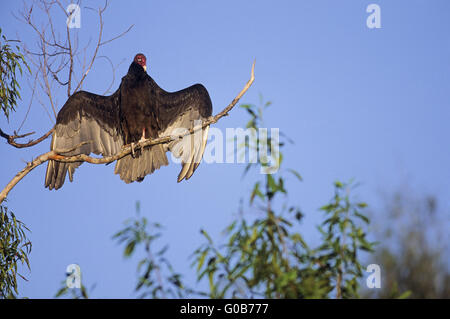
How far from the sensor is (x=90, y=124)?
7.02 m

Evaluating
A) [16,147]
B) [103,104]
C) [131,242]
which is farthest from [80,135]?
[131,242]

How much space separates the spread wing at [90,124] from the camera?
22.6ft

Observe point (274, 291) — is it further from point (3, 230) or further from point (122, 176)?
point (122, 176)

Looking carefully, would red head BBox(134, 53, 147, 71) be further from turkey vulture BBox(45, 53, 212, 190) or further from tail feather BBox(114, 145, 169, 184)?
tail feather BBox(114, 145, 169, 184)

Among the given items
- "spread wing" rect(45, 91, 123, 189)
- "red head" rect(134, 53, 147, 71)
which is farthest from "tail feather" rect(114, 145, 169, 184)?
"red head" rect(134, 53, 147, 71)

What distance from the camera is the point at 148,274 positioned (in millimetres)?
2746

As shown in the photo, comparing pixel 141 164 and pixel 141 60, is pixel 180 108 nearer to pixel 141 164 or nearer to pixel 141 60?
pixel 141 60

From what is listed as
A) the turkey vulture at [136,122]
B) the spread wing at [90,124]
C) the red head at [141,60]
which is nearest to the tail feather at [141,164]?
the turkey vulture at [136,122]

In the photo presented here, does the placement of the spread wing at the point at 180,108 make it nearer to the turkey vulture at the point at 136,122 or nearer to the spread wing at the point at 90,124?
the turkey vulture at the point at 136,122

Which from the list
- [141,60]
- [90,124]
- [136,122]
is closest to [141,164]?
[136,122]

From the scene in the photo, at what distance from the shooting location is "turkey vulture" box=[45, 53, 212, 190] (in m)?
6.77

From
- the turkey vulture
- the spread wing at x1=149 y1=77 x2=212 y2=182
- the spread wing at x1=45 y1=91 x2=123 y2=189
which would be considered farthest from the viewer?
the spread wing at x1=149 y1=77 x2=212 y2=182

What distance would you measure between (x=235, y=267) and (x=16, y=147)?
10.9ft

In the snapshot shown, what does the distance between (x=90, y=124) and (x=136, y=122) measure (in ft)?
1.94
